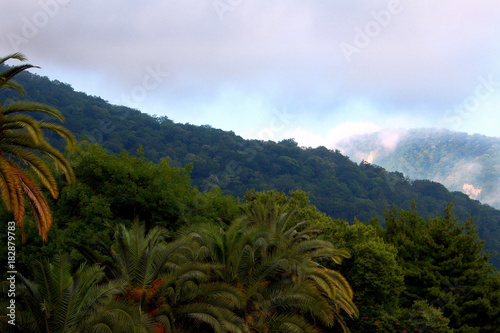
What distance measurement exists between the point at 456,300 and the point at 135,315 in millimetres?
16767

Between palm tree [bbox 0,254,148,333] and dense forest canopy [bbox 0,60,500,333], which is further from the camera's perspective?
dense forest canopy [bbox 0,60,500,333]

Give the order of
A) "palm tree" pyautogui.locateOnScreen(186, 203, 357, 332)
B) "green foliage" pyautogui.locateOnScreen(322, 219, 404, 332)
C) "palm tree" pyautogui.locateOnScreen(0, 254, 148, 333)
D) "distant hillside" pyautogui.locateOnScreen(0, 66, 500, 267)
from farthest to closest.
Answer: "distant hillside" pyautogui.locateOnScreen(0, 66, 500, 267) < "green foliage" pyautogui.locateOnScreen(322, 219, 404, 332) < "palm tree" pyautogui.locateOnScreen(186, 203, 357, 332) < "palm tree" pyautogui.locateOnScreen(0, 254, 148, 333)

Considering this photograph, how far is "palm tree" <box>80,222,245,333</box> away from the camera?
34.7 feet

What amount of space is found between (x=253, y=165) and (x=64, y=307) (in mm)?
77831

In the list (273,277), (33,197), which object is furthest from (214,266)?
(33,197)

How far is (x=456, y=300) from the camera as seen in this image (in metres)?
19.9

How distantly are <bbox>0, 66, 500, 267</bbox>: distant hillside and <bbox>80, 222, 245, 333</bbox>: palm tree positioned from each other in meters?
53.2

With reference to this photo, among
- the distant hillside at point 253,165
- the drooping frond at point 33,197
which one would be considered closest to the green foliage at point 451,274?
the drooping frond at point 33,197

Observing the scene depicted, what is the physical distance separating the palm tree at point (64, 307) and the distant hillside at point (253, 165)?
56671mm

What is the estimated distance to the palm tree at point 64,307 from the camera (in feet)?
26.2

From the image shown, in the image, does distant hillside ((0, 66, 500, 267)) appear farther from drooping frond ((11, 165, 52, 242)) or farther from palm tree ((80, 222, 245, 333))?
drooping frond ((11, 165, 52, 242))

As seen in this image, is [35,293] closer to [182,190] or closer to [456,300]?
[182,190]

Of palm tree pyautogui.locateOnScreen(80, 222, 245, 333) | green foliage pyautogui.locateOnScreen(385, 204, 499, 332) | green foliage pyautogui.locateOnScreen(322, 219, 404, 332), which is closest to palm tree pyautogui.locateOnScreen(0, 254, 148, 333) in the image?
palm tree pyautogui.locateOnScreen(80, 222, 245, 333)

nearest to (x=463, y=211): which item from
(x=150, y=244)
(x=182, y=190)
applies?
(x=182, y=190)
